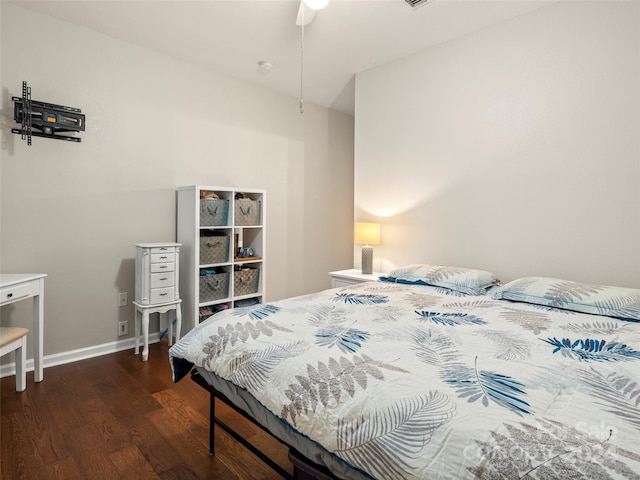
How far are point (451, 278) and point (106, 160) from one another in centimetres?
293

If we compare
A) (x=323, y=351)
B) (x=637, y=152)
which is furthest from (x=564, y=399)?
(x=637, y=152)

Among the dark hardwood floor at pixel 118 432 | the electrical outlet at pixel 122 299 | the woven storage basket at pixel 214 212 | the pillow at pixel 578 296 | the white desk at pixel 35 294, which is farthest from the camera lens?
the woven storage basket at pixel 214 212

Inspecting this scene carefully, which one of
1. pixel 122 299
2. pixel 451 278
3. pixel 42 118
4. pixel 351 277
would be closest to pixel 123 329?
pixel 122 299

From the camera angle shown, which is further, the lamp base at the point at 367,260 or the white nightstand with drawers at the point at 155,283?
the lamp base at the point at 367,260

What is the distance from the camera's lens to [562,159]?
8.46 feet

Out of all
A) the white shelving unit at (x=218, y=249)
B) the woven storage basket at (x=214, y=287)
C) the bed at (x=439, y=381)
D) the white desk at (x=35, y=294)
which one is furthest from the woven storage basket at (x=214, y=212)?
the bed at (x=439, y=381)

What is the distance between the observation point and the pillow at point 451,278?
2.54 m

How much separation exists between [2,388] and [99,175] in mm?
1660

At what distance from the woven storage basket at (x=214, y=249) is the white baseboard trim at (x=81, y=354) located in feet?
2.81

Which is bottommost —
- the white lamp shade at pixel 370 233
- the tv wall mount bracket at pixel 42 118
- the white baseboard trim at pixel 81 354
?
the white baseboard trim at pixel 81 354

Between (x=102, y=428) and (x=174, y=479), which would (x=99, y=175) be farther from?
(x=174, y=479)

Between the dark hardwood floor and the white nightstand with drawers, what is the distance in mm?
496

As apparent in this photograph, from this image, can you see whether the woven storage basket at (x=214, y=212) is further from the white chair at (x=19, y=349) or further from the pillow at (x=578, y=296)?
the pillow at (x=578, y=296)

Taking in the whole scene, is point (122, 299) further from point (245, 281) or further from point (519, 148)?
point (519, 148)
